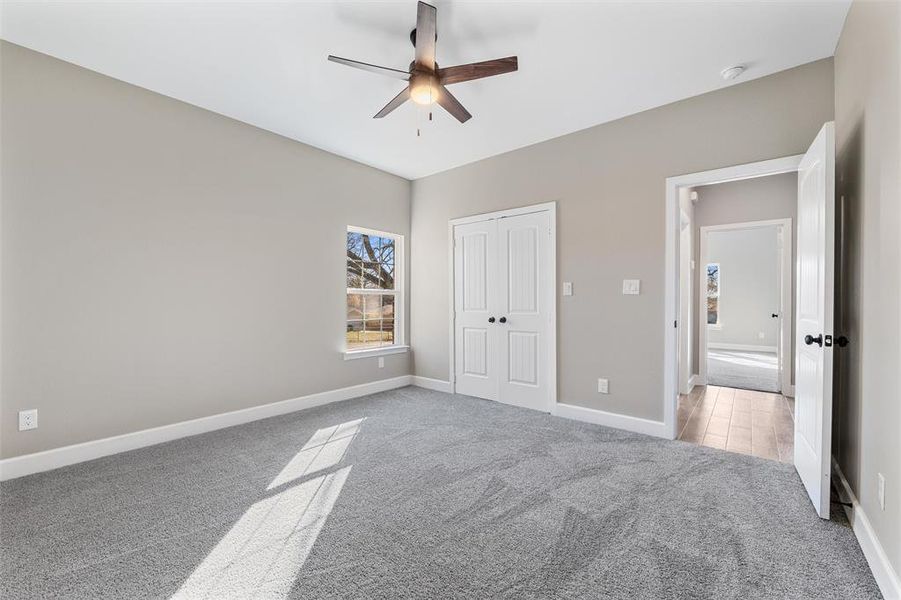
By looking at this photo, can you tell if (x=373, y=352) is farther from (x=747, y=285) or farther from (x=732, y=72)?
(x=747, y=285)

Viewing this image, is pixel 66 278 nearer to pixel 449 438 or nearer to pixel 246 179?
pixel 246 179

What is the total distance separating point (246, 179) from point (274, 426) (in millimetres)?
2236

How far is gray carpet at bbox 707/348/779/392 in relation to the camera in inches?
205

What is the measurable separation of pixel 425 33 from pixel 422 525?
2.53 m

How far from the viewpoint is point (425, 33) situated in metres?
2.05

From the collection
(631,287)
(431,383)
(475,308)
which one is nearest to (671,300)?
(631,287)

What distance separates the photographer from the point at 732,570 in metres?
1.63

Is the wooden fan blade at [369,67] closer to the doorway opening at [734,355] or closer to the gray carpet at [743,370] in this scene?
the doorway opening at [734,355]

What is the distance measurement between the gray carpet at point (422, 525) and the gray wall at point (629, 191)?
0.73 m

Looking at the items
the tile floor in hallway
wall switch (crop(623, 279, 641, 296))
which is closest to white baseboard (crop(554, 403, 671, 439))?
the tile floor in hallway

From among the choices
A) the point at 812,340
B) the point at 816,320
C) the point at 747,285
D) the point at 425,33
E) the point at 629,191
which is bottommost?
the point at 812,340

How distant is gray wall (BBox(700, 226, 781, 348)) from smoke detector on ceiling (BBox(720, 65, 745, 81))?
20.3 ft

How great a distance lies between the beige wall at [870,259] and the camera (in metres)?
1.51

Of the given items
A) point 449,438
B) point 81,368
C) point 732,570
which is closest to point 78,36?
point 81,368
